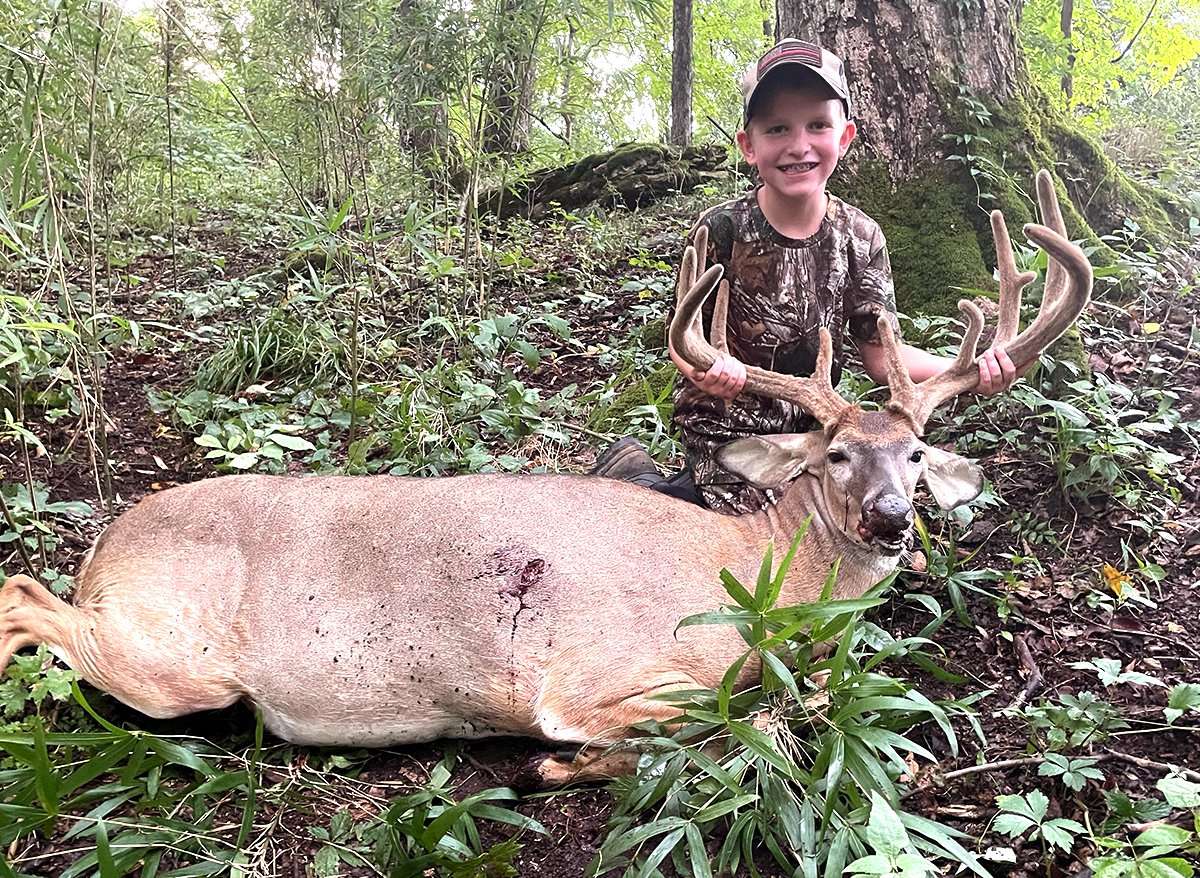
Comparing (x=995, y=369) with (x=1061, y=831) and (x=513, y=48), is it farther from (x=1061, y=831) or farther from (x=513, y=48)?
(x=513, y=48)

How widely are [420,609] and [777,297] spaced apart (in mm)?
2065

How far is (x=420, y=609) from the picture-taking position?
331 centimetres

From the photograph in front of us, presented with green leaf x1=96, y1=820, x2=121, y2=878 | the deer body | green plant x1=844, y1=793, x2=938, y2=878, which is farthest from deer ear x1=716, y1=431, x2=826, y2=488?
green leaf x1=96, y1=820, x2=121, y2=878

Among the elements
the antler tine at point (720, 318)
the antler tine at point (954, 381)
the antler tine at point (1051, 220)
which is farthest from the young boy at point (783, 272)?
the antler tine at point (1051, 220)

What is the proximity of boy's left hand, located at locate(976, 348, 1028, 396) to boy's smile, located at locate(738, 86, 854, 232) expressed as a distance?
100cm

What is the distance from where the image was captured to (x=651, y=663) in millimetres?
3119

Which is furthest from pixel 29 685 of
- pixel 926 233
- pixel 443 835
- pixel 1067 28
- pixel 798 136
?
pixel 1067 28

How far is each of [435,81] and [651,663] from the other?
13.9ft

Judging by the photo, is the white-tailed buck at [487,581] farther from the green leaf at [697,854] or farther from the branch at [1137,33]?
the branch at [1137,33]

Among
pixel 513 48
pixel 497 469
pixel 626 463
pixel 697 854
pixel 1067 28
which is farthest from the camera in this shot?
pixel 1067 28

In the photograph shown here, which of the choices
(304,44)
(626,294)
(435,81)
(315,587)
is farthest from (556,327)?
(315,587)

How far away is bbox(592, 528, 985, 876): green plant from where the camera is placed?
248 centimetres

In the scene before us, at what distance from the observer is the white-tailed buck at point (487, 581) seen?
3.16 metres

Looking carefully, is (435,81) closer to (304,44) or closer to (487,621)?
(304,44)
